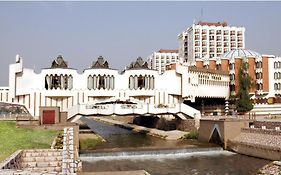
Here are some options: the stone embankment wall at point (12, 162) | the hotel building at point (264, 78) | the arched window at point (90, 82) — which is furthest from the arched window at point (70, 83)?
the stone embankment wall at point (12, 162)

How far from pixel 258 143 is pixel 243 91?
99.6 feet

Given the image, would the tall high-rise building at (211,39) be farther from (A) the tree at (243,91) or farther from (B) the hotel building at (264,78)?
(A) the tree at (243,91)

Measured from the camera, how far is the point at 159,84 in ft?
183

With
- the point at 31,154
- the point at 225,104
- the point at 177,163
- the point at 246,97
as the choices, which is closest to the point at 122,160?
the point at 177,163

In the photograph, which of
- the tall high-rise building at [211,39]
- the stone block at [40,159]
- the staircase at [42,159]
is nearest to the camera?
the staircase at [42,159]

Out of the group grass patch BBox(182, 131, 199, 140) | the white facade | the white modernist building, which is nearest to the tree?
the white modernist building

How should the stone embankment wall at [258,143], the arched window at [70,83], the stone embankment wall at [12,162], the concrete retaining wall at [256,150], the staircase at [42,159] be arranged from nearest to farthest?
the stone embankment wall at [12,162] → the staircase at [42,159] → the concrete retaining wall at [256,150] → the stone embankment wall at [258,143] → the arched window at [70,83]

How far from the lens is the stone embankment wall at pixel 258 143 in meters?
28.4

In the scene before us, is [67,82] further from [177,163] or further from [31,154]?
[31,154]

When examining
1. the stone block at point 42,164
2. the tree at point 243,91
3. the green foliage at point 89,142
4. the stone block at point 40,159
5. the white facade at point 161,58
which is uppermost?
the white facade at point 161,58

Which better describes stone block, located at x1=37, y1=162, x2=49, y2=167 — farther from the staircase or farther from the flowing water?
the flowing water

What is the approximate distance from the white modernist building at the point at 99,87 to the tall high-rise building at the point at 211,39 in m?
61.3

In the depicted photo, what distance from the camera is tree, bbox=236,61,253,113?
58.1 m

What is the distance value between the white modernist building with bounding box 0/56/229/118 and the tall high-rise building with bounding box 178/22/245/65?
61.3 meters
